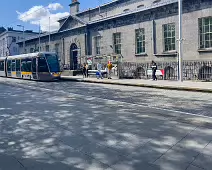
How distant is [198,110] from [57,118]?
195 inches

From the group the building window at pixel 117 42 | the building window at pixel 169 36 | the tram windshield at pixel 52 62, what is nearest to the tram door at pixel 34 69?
the tram windshield at pixel 52 62

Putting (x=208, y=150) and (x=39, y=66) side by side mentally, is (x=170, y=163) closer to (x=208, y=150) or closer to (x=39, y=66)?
(x=208, y=150)

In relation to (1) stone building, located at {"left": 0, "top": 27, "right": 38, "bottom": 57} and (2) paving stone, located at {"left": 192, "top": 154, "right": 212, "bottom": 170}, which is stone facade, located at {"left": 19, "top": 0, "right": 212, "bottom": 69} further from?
(1) stone building, located at {"left": 0, "top": 27, "right": 38, "bottom": 57}

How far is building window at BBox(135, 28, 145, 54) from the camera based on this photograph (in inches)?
1040

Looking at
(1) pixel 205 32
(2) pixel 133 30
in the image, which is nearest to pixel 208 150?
(1) pixel 205 32

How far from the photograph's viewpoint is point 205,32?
21344 millimetres

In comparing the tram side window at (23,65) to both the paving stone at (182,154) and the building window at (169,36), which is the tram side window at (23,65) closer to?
the building window at (169,36)

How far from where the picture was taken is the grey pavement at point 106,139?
414 cm

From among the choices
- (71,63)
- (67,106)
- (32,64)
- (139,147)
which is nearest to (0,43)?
(71,63)

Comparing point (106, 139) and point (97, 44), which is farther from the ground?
point (97, 44)

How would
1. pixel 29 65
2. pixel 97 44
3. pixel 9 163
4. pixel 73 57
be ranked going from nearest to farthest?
pixel 9 163 → pixel 29 65 → pixel 97 44 → pixel 73 57

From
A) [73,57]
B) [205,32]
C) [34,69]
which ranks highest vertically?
[205,32]

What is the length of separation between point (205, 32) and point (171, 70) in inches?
177

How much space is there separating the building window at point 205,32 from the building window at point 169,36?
9.11 ft
